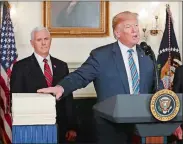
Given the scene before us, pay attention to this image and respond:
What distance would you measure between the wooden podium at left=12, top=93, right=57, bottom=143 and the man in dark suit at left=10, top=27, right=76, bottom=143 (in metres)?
1.59

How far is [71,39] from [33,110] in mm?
3911

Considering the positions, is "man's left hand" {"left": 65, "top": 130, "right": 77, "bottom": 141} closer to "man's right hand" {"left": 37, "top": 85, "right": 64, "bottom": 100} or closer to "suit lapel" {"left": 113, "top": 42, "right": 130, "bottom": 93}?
"suit lapel" {"left": 113, "top": 42, "right": 130, "bottom": 93}

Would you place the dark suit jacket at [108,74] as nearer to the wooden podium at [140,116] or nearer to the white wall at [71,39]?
the wooden podium at [140,116]

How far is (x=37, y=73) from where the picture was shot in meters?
3.22

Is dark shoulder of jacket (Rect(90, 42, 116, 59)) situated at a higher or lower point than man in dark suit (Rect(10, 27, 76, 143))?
higher

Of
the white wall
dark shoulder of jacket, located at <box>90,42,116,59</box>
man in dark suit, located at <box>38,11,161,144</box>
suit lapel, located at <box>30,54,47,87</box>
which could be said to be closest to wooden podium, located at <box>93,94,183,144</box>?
man in dark suit, located at <box>38,11,161,144</box>

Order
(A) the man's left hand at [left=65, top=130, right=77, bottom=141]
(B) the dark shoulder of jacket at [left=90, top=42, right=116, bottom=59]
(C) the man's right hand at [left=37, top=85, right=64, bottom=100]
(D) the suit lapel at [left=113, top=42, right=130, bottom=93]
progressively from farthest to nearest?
(A) the man's left hand at [left=65, top=130, right=77, bottom=141], (B) the dark shoulder of jacket at [left=90, top=42, right=116, bottom=59], (D) the suit lapel at [left=113, top=42, right=130, bottom=93], (C) the man's right hand at [left=37, top=85, right=64, bottom=100]

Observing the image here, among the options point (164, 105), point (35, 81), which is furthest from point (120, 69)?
point (35, 81)

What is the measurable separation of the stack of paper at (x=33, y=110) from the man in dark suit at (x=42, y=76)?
63.0 inches

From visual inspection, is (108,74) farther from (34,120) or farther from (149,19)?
(149,19)

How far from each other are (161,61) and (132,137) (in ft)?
11.6

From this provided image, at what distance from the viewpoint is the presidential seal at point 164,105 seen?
1440 millimetres

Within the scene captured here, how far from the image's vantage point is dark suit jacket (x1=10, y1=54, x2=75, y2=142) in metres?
3.13

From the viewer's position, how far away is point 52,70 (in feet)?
10.8
